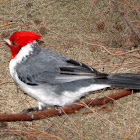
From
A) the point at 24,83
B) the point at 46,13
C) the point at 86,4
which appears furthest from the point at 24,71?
the point at 86,4

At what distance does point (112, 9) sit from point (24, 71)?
69.8 inches

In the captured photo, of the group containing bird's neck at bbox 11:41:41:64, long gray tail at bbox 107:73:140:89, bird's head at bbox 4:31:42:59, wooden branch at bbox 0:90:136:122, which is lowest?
wooden branch at bbox 0:90:136:122

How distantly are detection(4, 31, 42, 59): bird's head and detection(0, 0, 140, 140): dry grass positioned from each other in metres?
0.59

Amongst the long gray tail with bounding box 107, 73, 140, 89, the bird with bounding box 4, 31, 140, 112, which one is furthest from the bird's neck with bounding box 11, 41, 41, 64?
the long gray tail with bounding box 107, 73, 140, 89

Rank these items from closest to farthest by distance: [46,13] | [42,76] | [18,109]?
[42,76], [18,109], [46,13]

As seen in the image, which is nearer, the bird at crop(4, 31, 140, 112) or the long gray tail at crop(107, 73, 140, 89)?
the long gray tail at crop(107, 73, 140, 89)

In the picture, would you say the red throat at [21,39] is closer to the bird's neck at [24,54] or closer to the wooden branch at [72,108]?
the bird's neck at [24,54]

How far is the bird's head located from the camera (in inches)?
85.6

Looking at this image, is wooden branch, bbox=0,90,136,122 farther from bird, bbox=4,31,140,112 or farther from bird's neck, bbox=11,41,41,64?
bird's neck, bbox=11,41,41,64

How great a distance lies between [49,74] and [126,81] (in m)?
0.63

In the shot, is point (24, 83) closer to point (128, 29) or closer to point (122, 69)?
point (122, 69)

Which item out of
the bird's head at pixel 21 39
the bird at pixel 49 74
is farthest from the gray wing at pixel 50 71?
the bird's head at pixel 21 39

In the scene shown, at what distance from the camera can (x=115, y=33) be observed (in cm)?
323

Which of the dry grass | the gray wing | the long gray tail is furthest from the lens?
the dry grass
